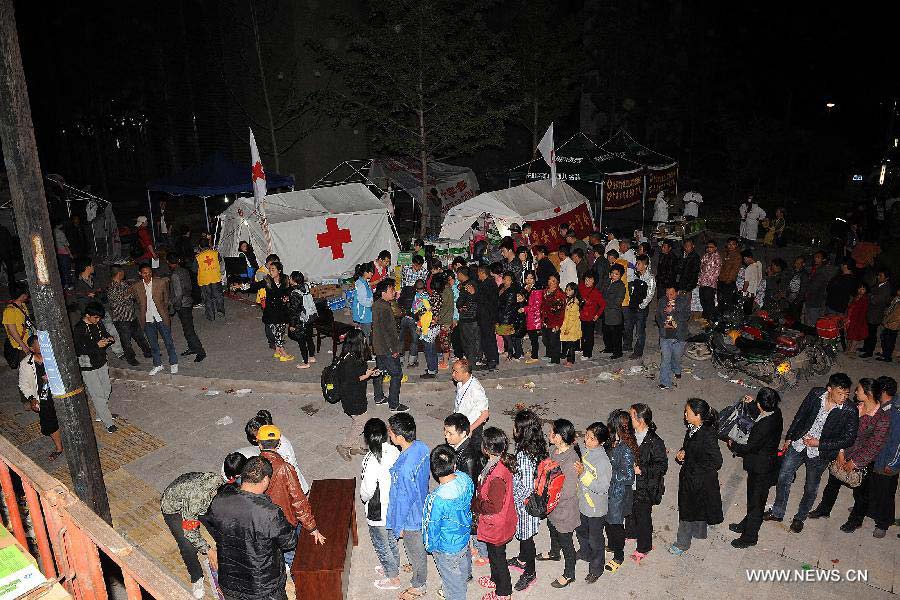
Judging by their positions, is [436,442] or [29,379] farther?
[436,442]

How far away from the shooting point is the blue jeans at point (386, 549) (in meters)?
5.23

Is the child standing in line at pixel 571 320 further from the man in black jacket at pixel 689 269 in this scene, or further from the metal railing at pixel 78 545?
the metal railing at pixel 78 545

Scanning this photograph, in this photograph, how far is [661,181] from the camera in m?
20.0

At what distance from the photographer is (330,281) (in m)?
14.7

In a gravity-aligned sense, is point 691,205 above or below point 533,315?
above

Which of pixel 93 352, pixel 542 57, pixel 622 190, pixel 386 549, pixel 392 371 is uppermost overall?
pixel 542 57

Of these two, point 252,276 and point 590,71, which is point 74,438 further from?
point 590,71

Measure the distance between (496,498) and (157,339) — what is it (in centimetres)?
737

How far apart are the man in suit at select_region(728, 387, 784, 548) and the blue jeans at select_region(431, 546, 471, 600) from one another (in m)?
2.75

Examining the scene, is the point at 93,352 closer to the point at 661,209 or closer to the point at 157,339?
the point at 157,339

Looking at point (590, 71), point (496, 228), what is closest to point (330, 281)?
point (496, 228)

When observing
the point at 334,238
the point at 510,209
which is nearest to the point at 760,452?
the point at 510,209

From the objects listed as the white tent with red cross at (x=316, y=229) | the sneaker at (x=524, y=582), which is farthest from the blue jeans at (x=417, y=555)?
the white tent with red cross at (x=316, y=229)

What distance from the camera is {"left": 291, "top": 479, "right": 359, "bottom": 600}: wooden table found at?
4.80m
